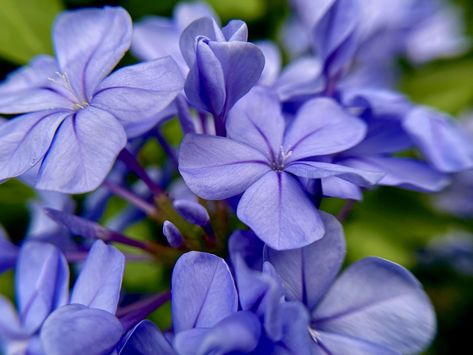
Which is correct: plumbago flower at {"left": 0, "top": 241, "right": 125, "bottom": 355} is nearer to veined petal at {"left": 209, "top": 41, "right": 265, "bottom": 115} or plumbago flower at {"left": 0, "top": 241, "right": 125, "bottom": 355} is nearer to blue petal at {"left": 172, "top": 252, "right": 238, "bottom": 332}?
blue petal at {"left": 172, "top": 252, "right": 238, "bottom": 332}

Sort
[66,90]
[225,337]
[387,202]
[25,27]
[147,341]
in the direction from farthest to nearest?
[387,202] < [25,27] < [66,90] < [147,341] < [225,337]

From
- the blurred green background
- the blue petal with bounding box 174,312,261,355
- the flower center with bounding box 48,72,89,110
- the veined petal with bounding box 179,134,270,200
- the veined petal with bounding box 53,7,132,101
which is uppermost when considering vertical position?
the veined petal with bounding box 53,7,132,101

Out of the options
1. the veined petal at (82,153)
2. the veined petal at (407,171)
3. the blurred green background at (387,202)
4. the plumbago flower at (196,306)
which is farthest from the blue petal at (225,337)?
the blurred green background at (387,202)

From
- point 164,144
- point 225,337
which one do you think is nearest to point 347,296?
point 225,337

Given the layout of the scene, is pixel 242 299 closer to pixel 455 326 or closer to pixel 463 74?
pixel 463 74

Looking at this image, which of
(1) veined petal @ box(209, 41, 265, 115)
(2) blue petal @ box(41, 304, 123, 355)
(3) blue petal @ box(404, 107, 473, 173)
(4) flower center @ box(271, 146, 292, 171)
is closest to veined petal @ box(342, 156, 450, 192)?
(3) blue petal @ box(404, 107, 473, 173)

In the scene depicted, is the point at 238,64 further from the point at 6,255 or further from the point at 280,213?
the point at 6,255

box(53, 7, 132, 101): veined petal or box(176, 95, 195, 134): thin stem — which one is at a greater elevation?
box(53, 7, 132, 101): veined petal
